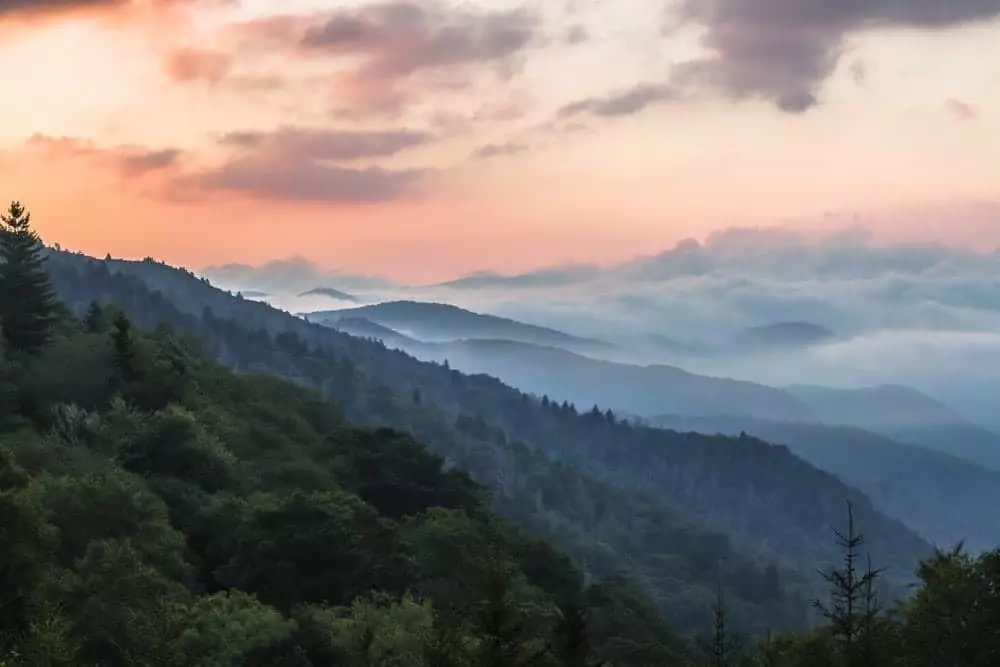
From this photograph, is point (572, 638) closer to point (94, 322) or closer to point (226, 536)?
point (226, 536)

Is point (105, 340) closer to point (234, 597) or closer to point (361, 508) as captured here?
point (361, 508)

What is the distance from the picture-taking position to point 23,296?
251 feet

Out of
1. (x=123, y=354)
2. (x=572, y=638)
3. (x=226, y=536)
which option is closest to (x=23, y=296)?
(x=123, y=354)

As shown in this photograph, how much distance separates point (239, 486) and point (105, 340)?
17477 millimetres

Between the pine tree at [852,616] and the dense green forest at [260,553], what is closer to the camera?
the pine tree at [852,616]

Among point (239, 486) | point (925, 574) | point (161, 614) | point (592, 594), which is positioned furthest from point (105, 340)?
point (925, 574)

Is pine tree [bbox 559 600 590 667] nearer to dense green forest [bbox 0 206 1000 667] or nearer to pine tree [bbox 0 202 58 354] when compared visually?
dense green forest [bbox 0 206 1000 667]

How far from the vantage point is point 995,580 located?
128 feet

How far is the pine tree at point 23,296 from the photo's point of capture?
74938mm

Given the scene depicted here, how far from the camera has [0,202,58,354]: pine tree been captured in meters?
74.9

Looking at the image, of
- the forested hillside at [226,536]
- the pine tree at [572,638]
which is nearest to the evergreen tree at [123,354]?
the forested hillside at [226,536]

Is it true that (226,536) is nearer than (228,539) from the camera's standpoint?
No

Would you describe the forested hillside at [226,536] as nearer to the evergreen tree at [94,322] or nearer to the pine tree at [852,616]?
the evergreen tree at [94,322]

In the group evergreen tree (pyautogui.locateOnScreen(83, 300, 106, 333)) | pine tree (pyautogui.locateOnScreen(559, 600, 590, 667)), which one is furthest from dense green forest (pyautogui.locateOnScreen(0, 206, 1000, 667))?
evergreen tree (pyautogui.locateOnScreen(83, 300, 106, 333))
